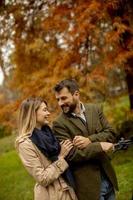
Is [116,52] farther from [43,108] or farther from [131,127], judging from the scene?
[43,108]

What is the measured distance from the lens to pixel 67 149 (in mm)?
3340

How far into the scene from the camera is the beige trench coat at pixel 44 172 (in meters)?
3.26

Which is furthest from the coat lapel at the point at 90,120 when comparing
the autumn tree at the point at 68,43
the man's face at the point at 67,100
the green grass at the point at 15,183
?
the green grass at the point at 15,183

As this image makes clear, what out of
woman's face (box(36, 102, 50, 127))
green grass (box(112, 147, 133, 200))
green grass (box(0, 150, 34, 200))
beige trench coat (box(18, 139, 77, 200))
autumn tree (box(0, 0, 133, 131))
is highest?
autumn tree (box(0, 0, 133, 131))

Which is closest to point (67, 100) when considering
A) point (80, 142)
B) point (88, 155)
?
point (80, 142)

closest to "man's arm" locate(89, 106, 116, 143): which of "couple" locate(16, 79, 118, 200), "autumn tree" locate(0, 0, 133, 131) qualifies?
"couple" locate(16, 79, 118, 200)

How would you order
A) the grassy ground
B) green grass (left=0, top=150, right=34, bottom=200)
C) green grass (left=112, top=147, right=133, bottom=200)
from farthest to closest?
green grass (left=0, top=150, right=34, bottom=200), the grassy ground, green grass (left=112, top=147, right=133, bottom=200)

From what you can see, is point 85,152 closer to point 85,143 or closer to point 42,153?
point 85,143

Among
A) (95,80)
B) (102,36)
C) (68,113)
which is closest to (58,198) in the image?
(68,113)

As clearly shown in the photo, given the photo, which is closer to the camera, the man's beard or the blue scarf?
the blue scarf

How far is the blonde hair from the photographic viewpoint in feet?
11.0

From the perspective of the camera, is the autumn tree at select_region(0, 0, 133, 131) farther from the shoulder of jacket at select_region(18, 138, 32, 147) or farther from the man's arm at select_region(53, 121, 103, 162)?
the shoulder of jacket at select_region(18, 138, 32, 147)

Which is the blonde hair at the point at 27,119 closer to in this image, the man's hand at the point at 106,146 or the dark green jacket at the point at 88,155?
the dark green jacket at the point at 88,155

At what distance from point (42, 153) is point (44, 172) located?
13cm
